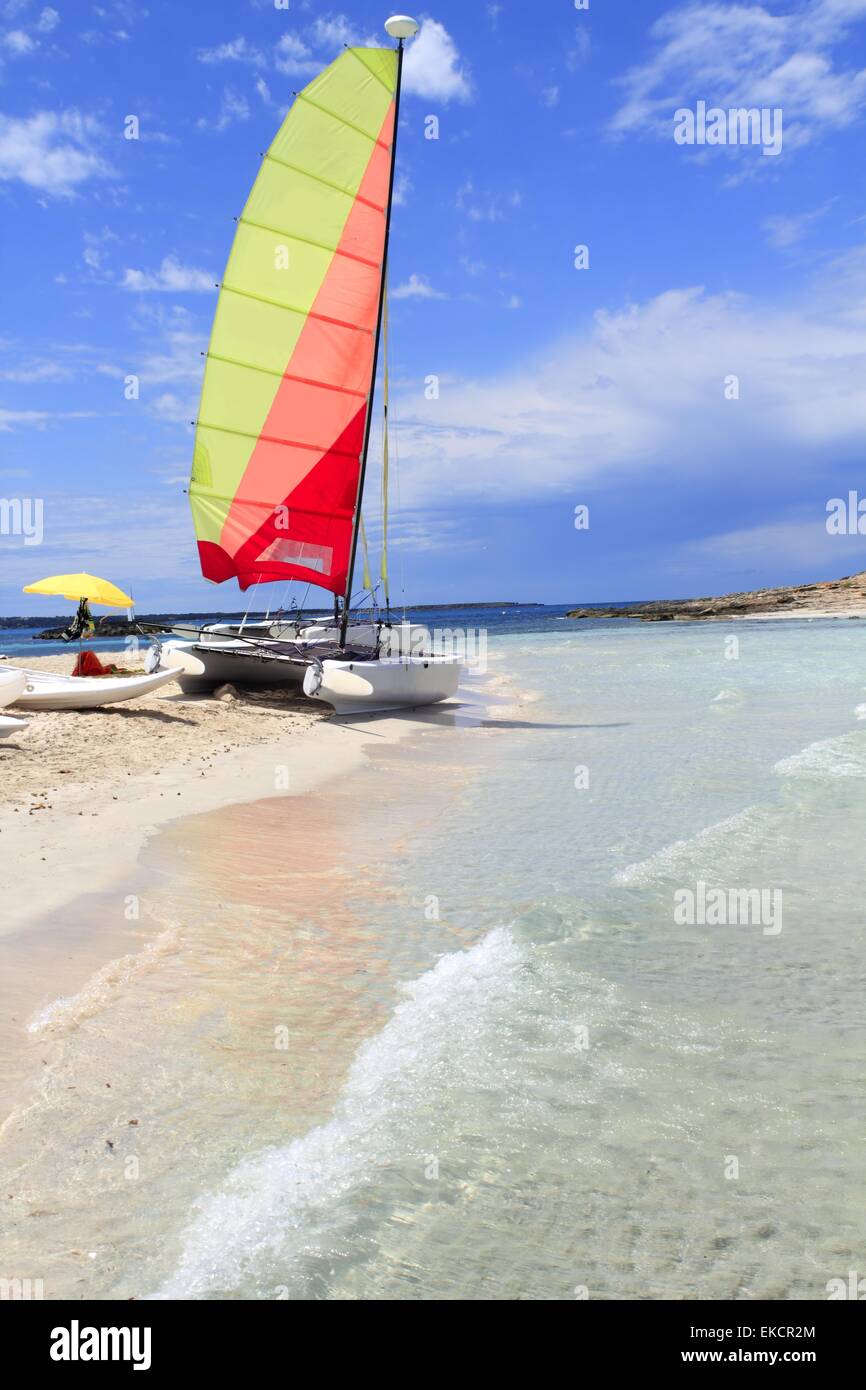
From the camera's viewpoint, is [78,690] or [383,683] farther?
[383,683]

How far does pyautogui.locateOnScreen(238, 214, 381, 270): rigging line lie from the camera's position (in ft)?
57.3

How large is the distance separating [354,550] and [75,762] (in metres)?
9.06

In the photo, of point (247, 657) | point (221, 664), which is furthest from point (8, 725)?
point (221, 664)

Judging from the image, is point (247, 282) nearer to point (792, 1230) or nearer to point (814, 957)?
point (814, 957)

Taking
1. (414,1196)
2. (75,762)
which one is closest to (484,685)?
(75,762)

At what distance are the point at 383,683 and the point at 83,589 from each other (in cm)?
572

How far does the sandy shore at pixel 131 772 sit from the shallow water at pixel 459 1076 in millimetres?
634

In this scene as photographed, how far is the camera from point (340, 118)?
17297 millimetres

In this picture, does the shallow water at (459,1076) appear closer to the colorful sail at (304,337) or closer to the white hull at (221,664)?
the white hull at (221,664)

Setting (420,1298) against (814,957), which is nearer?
(420,1298)

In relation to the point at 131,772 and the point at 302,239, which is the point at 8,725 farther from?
the point at 302,239

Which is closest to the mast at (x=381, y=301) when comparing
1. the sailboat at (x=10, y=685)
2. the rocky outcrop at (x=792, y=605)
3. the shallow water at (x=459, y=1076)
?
the sailboat at (x=10, y=685)
